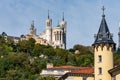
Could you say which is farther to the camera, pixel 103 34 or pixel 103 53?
pixel 103 34

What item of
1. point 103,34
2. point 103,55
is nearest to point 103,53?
point 103,55

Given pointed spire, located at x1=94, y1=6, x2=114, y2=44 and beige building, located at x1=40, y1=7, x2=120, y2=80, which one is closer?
beige building, located at x1=40, y1=7, x2=120, y2=80

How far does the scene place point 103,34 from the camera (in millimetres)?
76875

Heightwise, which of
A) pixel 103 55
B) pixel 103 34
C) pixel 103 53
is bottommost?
pixel 103 55

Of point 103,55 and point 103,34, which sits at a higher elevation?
point 103,34

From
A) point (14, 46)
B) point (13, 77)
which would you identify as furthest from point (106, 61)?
point (14, 46)

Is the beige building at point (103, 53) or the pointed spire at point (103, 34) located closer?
the beige building at point (103, 53)

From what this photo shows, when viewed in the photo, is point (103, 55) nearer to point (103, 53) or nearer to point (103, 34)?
point (103, 53)

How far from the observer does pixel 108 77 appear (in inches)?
2891

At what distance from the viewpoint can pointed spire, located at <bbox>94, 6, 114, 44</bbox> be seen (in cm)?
7556

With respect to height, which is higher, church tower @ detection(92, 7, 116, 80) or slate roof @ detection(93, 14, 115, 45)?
slate roof @ detection(93, 14, 115, 45)

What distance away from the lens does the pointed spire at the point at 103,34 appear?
75.6 m

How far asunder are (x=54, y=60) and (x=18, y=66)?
51.9 ft

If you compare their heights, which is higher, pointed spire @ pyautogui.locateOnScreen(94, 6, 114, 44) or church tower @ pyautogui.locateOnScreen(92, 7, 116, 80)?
pointed spire @ pyautogui.locateOnScreen(94, 6, 114, 44)
